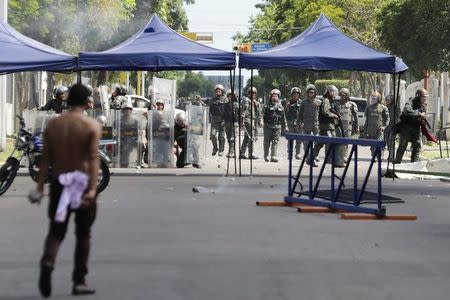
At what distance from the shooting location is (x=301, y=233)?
13875 millimetres

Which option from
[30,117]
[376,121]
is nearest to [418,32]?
[376,121]

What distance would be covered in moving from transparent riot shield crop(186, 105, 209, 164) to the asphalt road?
7.79m

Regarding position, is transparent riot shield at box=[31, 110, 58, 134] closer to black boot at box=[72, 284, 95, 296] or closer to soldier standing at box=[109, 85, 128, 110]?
soldier standing at box=[109, 85, 128, 110]

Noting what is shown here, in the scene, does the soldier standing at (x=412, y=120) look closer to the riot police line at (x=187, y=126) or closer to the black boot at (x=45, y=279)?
the riot police line at (x=187, y=126)

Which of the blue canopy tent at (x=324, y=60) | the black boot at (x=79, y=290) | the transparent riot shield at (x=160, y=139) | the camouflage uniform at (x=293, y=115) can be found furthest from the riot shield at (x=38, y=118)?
the black boot at (x=79, y=290)

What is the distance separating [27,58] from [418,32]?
91.7 ft

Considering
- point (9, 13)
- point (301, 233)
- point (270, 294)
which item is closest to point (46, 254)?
point (270, 294)

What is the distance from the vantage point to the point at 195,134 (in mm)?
26953

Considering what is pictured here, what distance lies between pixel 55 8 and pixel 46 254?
114ft

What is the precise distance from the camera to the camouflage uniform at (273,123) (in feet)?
98.1

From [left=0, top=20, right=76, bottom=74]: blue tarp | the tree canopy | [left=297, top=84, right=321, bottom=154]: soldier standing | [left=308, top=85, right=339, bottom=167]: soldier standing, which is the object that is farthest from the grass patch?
[left=0, top=20, right=76, bottom=74]: blue tarp

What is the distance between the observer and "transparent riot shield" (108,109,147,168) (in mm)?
26500

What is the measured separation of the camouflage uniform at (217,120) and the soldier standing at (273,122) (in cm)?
160

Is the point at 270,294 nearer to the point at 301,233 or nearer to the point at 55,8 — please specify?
the point at 301,233
